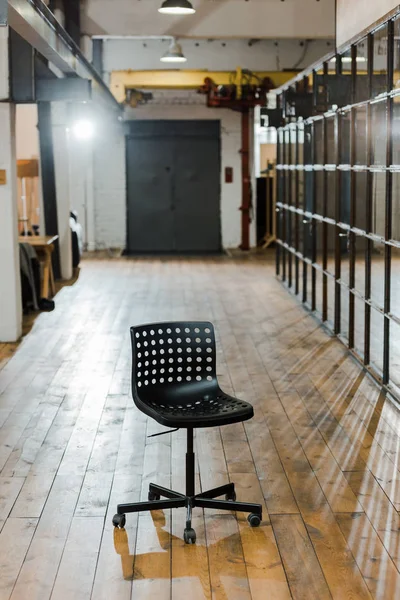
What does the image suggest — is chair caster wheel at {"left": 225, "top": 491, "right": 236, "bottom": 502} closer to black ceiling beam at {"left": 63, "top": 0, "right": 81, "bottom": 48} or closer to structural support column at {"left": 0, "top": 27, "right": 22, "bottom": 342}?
structural support column at {"left": 0, "top": 27, "right": 22, "bottom": 342}

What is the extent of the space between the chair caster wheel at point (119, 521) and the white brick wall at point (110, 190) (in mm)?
13059

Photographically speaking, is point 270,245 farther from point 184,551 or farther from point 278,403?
point 184,551

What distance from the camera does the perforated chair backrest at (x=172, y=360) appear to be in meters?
3.91

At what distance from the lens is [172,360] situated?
3.99 meters

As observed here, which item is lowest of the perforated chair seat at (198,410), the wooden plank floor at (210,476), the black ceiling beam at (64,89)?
the wooden plank floor at (210,476)

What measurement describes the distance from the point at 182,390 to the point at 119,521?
61cm

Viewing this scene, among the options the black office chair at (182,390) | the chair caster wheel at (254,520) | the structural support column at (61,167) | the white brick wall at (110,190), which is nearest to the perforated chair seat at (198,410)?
the black office chair at (182,390)

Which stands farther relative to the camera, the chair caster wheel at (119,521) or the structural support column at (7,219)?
the structural support column at (7,219)

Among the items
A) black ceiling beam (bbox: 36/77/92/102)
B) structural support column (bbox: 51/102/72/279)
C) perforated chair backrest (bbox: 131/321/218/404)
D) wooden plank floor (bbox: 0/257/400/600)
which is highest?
black ceiling beam (bbox: 36/77/92/102)

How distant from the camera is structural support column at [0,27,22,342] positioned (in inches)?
302

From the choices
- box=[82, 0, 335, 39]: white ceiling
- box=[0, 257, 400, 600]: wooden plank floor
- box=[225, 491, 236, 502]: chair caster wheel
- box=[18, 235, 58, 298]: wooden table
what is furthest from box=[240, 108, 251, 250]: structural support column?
box=[225, 491, 236, 502]: chair caster wheel

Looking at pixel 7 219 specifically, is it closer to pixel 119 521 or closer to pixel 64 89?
pixel 64 89

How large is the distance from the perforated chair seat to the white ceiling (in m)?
6.94

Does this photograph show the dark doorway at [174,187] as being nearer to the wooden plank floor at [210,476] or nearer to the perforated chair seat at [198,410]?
the wooden plank floor at [210,476]
